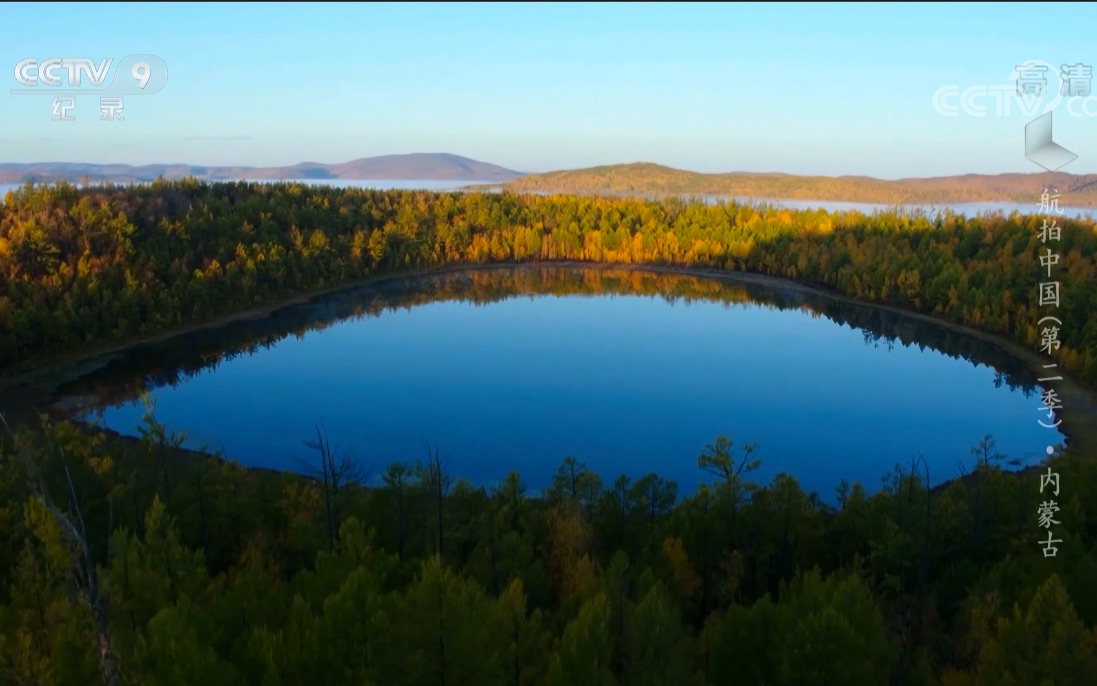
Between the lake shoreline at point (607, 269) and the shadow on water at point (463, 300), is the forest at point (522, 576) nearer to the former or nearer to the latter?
the lake shoreline at point (607, 269)

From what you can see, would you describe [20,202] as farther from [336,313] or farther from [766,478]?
[766,478]

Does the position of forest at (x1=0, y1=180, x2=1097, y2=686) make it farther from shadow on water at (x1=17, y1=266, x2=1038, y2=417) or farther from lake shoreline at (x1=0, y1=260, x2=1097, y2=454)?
shadow on water at (x1=17, y1=266, x2=1038, y2=417)

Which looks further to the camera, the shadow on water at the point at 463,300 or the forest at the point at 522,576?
the shadow on water at the point at 463,300

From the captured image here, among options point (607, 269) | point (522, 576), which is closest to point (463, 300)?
→ point (607, 269)

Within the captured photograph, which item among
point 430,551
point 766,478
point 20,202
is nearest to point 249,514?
point 430,551

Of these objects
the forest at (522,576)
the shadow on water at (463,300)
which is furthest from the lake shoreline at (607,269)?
the forest at (522,576)

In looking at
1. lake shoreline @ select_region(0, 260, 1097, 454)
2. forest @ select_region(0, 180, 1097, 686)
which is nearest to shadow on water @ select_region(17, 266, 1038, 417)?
lake shoreline @ select_region(0, 260, 1097, 454)
